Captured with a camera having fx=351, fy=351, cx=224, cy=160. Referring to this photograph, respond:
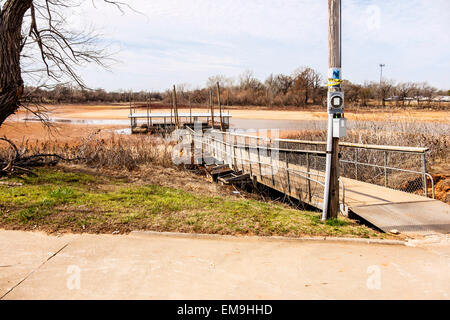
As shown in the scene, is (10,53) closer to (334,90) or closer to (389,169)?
(334,90)

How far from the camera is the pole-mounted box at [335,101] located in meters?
6.04

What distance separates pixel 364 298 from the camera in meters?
3.61

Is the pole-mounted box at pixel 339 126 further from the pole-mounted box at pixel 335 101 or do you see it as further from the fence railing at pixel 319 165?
the fence railing at pixel 319 165

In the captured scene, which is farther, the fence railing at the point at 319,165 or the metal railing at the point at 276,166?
the fence railing at the point at 319,165

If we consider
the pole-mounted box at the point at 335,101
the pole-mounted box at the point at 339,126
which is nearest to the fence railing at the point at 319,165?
the pole-mounted box at the point at 339,126

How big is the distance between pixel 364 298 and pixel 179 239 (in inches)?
113

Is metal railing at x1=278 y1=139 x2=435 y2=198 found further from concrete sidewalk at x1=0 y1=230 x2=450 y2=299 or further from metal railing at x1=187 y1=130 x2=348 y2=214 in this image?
concrete sidewalk at x1=0 y1=230 x2=450 y2=299

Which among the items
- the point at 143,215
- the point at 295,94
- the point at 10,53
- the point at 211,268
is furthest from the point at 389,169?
the point at 295,94

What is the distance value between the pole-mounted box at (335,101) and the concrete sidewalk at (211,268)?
2.27m

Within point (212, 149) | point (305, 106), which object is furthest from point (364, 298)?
point (305, 106)

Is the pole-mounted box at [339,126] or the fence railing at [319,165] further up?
the pole-mounted box at [339,126]

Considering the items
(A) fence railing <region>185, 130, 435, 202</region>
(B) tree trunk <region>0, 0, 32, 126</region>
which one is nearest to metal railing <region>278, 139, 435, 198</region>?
(A) fence railing <region>185, 130, 435, 202</region>

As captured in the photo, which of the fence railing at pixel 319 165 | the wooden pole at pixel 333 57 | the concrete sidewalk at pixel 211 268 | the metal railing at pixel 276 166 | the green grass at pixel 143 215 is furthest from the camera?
the fence railing at pixel 319 165
